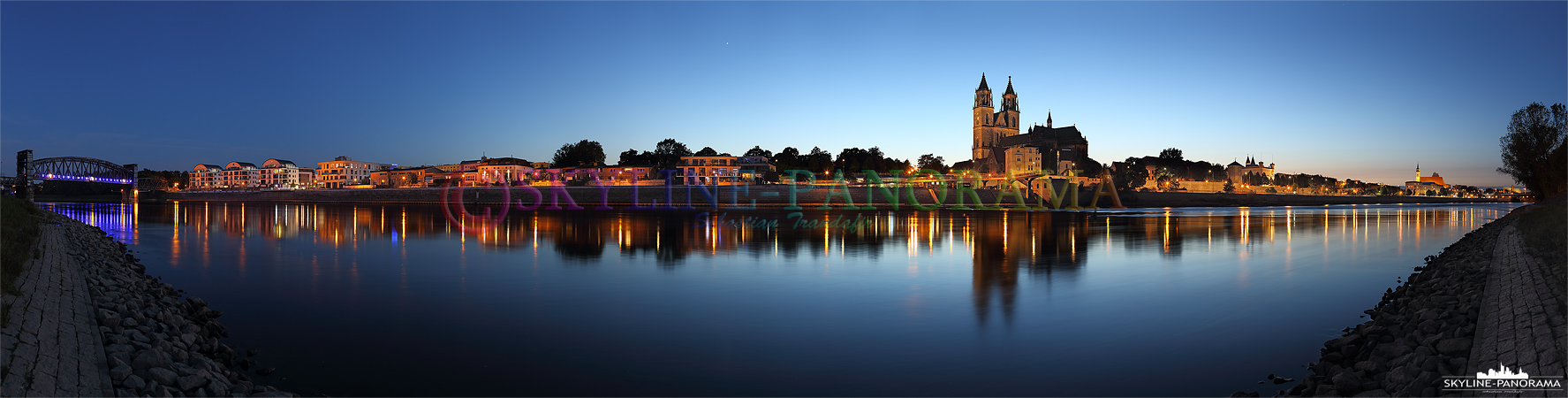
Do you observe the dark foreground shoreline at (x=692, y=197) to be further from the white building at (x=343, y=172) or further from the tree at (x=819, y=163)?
the white building at (x=343, y=172)

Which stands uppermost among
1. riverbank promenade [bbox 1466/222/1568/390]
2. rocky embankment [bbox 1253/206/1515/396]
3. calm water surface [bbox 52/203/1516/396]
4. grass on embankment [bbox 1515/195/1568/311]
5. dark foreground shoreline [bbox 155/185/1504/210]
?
Answer: dark foreground shoreline [bbox 155/185/1504/210]

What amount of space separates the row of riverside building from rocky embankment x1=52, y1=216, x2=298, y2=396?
314ft

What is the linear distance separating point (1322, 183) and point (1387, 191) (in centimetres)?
1746

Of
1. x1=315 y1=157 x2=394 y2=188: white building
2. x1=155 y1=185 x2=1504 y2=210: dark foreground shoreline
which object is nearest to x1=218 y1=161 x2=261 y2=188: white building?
x1=315 y1=157 x2=394 y2=188: white building

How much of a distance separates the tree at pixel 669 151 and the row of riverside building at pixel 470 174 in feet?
35.4

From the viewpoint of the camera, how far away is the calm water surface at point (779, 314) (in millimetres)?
8398

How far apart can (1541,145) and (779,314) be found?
183 feet

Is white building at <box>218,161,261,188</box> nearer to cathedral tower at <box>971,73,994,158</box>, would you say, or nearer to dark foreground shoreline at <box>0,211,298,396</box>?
cathedral tower at <box>971,73,994,158</box>

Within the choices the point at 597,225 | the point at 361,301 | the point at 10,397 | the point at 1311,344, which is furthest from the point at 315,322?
the point at 597,225

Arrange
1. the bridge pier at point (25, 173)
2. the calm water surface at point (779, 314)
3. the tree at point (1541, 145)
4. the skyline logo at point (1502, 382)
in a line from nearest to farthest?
the skyline logo at point (1502, 382) < the calm water surface at point (779, 314) < the tree at point (1541, 145) < the bridge pier at point (25, 173)

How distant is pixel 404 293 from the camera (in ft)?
48.0

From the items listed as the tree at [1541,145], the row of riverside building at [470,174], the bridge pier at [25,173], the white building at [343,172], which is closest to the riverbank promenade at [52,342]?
the tree at [1541,145]

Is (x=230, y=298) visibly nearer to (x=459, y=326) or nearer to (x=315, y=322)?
(x=315, y=322)

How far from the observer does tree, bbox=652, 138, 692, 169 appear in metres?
146
